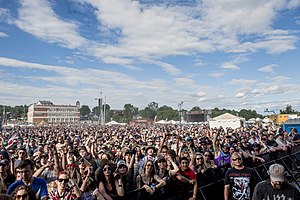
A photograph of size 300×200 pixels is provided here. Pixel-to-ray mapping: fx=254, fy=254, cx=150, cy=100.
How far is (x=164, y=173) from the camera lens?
4.98 metres

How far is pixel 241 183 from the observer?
14.6 ft

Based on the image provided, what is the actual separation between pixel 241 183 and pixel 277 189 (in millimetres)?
1046

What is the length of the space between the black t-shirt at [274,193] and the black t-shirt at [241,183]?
0.91 m

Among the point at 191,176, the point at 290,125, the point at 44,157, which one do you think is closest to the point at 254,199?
the point at 191,176

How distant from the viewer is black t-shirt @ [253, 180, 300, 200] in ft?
11.2

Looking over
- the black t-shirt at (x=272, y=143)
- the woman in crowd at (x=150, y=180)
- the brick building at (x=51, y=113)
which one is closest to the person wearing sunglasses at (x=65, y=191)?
the woman in crowd at (x=150, y=180)

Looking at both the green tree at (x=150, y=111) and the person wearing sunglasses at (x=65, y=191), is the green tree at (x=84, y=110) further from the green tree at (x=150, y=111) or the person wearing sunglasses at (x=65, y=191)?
the person wearing sunglasses at (x=65, y=191)

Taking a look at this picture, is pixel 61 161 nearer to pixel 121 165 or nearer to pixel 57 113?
pixel 121 165

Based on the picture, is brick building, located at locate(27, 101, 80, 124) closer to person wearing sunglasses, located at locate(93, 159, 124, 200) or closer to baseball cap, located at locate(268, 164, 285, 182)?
person wearing sunglasses, located at locate(93, 159, 124, 200)

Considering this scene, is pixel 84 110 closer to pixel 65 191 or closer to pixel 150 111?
pixel 150 111

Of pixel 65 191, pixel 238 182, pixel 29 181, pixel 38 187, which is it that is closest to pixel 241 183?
pixel 238 182

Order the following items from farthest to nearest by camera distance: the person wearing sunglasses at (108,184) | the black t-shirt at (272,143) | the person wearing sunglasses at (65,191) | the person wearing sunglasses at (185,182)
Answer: the black t-shirt at (272,143), the person wearing sunglasses at (185,182), the person wearing sunglasses at (108,184), the person wearing sunglasses at (65,191)

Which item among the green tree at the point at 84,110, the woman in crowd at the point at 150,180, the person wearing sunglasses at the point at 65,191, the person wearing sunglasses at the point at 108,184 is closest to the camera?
the person wearing sunglasses at the point at 65,191

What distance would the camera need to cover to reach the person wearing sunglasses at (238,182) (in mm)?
4449
